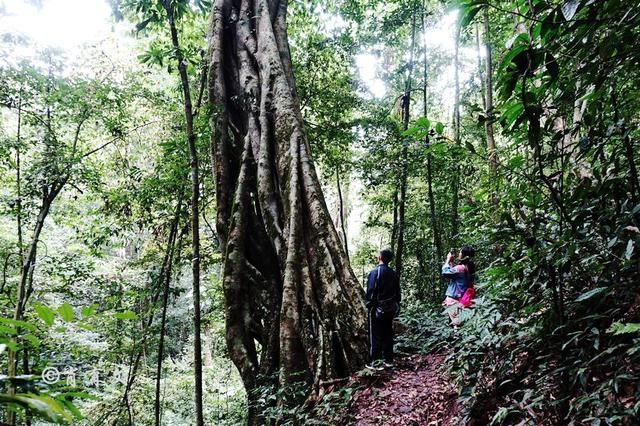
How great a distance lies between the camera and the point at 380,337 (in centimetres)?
448

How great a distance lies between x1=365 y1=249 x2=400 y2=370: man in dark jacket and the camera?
444 cm

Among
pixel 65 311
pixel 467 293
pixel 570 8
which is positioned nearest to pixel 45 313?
pixel 65 311

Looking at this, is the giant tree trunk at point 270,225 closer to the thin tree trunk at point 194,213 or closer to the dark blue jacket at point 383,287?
the dark blue jacket at point 383,287

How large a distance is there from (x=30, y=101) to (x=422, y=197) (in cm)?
782

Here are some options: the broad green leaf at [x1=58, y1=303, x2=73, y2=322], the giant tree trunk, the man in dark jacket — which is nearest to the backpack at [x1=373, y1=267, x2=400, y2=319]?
the man in dark jacket

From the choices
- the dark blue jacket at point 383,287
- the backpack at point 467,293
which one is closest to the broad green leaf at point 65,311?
the dark blue jacket at point 383,287

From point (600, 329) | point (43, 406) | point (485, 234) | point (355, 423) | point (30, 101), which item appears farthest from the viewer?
point (30, 101)

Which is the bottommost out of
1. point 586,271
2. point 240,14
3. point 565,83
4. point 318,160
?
point 586,271

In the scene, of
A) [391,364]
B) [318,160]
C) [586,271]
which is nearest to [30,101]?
[318,160]

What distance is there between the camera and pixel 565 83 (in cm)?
187

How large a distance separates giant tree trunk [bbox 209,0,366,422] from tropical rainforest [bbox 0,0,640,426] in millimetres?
30

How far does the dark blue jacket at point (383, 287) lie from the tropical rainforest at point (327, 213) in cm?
30

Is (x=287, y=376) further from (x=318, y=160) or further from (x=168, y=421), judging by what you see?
(x=168, y=421)

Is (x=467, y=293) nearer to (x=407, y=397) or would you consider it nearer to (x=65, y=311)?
(x=407, y=397)
